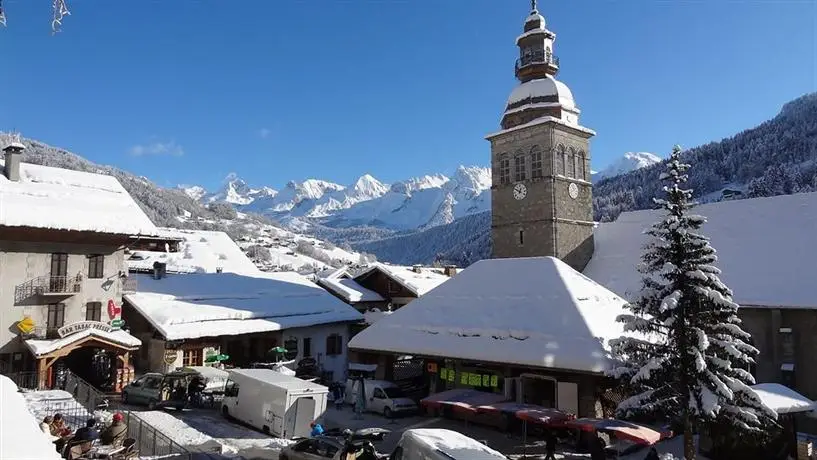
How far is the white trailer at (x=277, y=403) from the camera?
20.1 metres

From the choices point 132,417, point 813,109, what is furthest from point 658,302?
point 813,109

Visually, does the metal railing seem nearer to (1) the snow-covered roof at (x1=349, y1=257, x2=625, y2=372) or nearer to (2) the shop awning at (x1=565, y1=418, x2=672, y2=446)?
(1) the snow-covered roof at (x1=349, y1=257, x2=625, y2=372)

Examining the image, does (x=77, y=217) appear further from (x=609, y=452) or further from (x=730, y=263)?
(x=730, y=263)

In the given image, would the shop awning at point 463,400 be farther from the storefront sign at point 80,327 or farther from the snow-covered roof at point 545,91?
the snow-covered roof at point 545,91

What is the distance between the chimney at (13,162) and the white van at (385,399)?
72.7ft

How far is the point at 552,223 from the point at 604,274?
4697 mm

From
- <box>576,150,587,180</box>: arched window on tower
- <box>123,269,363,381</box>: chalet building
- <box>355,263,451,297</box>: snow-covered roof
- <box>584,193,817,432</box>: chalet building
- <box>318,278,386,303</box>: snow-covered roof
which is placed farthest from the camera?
<box>355,263,451,297</box>: snow-covered roof

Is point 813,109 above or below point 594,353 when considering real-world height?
above

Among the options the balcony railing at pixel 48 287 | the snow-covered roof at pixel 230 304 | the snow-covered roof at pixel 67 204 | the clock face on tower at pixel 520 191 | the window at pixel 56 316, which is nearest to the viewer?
the balcony railing at pixel 48 287

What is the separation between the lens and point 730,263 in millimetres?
31469

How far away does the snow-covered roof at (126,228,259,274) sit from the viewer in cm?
4822

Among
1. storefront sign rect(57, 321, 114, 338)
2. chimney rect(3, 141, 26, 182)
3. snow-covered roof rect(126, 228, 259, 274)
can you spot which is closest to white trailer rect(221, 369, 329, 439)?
storefront sign rect(57, 321, 114, 338)

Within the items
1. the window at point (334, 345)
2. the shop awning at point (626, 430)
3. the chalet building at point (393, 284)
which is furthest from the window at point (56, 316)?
the shop awning at point (626, 430)

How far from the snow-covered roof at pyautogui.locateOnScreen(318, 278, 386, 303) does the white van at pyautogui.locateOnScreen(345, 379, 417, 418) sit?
19.7 metres
